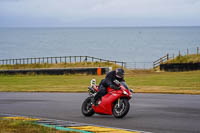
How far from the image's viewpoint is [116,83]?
1276 cm

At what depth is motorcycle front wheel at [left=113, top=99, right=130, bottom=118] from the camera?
41.3 ft

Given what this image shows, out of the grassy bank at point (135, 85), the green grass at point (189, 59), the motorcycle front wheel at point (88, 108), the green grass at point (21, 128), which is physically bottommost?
the green grass at point (21, 128)

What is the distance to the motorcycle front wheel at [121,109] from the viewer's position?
12.6 m

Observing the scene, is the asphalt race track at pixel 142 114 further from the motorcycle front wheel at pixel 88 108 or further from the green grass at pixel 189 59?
the green grass at pixel 189 59

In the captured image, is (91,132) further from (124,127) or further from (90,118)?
(90,118)

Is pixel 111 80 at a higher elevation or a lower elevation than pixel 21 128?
higher

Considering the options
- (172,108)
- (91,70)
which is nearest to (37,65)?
(91,70)

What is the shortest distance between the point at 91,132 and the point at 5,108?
795cm

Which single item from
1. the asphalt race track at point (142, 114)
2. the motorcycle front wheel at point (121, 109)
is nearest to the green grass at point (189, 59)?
the asphalt race track at point (142, 114)

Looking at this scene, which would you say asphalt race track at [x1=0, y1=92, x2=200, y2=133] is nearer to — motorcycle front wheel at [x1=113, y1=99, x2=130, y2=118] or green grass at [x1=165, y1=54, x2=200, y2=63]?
motorcycle front wheel at [x1=113, y1=99, x2=130, y2=118]

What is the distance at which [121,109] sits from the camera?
12.9 meters

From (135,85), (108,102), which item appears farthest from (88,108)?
(135,85)

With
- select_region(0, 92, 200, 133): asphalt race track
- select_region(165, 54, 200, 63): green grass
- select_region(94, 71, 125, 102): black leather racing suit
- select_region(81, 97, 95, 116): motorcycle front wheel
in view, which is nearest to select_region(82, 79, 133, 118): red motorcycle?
select_region(81, 97, 95, 116): motorcycle front wheel

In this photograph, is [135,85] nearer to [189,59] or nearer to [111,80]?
[111,80]
